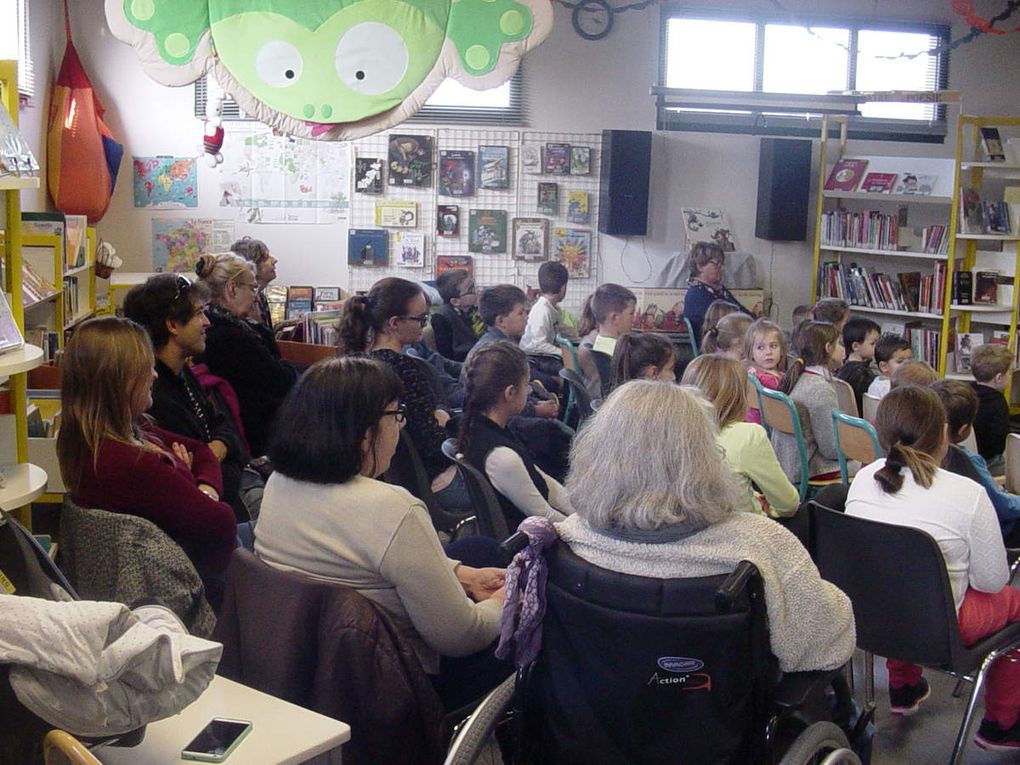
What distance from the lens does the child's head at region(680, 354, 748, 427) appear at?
12.1 feet

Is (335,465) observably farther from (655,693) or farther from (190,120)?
(190,120)

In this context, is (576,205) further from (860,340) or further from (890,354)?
(890,354)

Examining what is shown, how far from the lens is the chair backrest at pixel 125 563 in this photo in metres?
2.43

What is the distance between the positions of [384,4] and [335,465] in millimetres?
1504

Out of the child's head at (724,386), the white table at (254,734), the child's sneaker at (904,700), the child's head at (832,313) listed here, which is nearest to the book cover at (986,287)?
the child's head at (832,313)

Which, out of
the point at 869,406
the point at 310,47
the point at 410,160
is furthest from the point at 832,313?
the point at 310,47

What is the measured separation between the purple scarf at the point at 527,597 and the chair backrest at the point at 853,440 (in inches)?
89.4

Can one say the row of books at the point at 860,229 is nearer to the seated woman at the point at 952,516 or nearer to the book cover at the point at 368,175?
the book cover at the point at 368,175

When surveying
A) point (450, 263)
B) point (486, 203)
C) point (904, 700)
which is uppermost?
point (486, 203)

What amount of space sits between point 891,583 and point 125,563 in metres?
1.87

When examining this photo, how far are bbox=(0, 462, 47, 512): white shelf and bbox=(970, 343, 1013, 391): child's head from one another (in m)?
4.18

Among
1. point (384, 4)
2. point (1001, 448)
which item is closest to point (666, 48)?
point (1001, 448)

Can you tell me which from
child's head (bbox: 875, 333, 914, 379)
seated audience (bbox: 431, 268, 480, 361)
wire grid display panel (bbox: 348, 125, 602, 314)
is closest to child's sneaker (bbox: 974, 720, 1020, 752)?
child's head (bbox: 875, 333, 914, 379)

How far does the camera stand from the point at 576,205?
8438 mm
